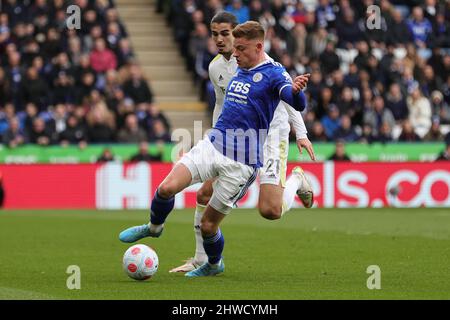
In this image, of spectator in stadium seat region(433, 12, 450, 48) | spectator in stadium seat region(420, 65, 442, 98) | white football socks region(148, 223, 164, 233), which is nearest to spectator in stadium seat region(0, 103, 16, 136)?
spectator in stadium seat region(420, 65, 442, 98)

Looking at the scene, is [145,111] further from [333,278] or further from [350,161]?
[333,278]

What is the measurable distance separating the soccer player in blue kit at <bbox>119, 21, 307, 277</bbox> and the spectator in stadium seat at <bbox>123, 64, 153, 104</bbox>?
1515cm

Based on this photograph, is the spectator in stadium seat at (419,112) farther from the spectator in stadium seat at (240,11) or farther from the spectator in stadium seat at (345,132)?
the spectator in stadium seat at (240,11)

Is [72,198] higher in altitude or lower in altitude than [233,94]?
lower

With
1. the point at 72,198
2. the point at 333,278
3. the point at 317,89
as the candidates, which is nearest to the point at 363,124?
the point at 317,89

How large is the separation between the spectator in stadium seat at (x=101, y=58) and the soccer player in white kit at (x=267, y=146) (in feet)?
47.4

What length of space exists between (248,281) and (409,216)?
10.7 meters

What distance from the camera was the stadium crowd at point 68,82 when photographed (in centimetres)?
2484

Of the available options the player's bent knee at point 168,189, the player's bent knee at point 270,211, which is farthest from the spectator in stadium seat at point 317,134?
the player's bent knee at point 168,189

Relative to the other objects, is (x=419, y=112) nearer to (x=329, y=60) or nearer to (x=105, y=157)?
(x=329, y=60)

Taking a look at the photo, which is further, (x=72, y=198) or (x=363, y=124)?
(x=363, y=124)

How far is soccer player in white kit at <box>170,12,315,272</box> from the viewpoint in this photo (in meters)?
11.6

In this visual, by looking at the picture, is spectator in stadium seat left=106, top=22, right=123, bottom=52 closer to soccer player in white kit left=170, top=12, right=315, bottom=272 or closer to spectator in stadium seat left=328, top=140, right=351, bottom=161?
spectator in stadium seat left=328, top=140, right=351, bottom=161

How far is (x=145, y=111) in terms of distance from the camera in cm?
2603
